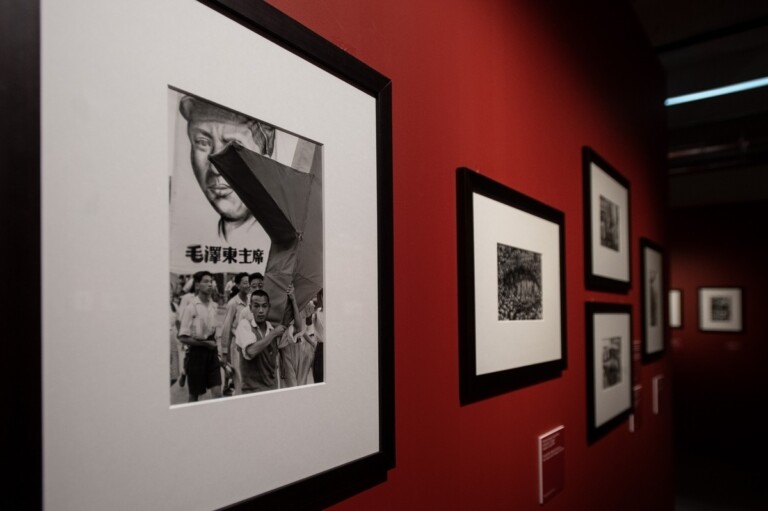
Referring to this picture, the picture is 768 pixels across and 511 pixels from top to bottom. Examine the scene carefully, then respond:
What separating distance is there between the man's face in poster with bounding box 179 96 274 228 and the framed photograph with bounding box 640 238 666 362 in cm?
288

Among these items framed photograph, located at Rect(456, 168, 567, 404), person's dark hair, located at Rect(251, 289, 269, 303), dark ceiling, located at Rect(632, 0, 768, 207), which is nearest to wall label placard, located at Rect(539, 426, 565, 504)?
framed photograph, located at Rect(456, 168, 567, 404)

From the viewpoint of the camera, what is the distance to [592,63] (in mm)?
2455

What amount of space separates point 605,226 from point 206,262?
7.02ft

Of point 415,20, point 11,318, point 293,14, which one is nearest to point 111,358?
point 11,318

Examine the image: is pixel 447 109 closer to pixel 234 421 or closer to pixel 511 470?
pixel 234 421

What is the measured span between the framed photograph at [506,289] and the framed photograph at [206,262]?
39 cm

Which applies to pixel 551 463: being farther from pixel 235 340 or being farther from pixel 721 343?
pixel 721 343

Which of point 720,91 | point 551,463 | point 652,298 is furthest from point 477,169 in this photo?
point 720,91

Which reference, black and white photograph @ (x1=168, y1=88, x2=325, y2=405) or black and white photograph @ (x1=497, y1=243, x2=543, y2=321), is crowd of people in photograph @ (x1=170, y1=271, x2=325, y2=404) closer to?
black and white photograph @ (x1=168, y1=88, x2=325, y2=405)

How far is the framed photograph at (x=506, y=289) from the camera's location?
53.3 inches

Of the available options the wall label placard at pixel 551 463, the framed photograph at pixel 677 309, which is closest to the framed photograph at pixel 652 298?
the wall label placard at pixel 551 463

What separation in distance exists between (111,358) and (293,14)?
59cm

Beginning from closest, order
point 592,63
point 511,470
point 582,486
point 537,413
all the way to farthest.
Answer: point 511,470 → point 537,413 → point 582,486 → point 592,63

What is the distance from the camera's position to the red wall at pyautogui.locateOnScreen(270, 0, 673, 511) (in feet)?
3.71
